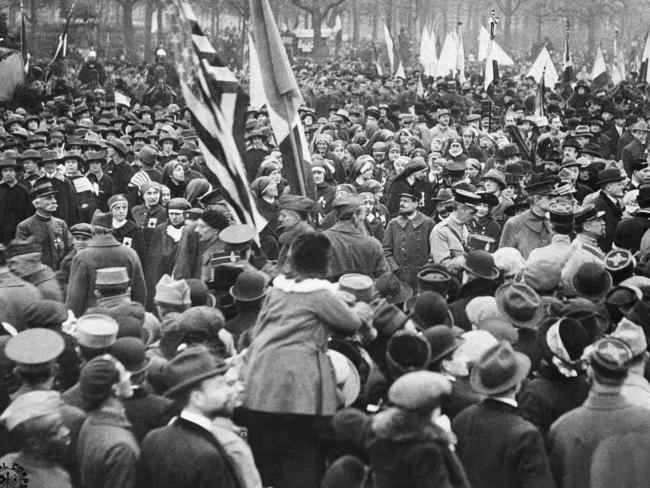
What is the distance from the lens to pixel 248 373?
5.30 m

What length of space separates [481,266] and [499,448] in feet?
8.91

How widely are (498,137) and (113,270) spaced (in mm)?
10396

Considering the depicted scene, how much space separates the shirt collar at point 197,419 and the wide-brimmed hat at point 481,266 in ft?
10.3


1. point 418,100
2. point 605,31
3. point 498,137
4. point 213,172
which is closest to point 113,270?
point 213,172

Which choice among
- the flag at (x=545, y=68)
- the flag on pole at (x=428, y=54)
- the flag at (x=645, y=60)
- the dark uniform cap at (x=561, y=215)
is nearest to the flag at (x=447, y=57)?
the flag on pole at (x=428, y=54)

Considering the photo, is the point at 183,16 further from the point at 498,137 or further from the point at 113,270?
the point at 498,137

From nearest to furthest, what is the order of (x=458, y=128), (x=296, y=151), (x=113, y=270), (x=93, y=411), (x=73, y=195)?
(x=93, y=411), (x=113, y=270), (x=296, y=151), (x=73, y=195), (x=458, y=128)

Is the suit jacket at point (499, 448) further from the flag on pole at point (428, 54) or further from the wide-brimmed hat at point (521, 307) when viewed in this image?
the flag on pole at point (428, 54)

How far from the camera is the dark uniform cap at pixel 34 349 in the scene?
5.08 m

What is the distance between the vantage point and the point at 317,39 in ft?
165

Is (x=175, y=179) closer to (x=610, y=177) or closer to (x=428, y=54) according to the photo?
(x=610, y=177)

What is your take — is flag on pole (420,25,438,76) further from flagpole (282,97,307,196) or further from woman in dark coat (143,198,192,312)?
flagpole (282,97,307,196)

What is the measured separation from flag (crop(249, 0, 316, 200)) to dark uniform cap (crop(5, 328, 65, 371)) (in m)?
3.49

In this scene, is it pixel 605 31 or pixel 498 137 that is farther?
pixel 605 31
